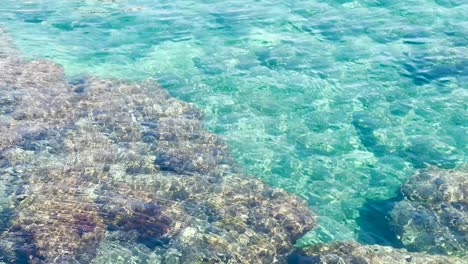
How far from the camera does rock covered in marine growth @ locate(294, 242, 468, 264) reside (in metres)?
9.37

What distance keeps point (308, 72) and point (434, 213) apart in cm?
746

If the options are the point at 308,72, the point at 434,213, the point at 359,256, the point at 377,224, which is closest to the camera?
the point at 359,256

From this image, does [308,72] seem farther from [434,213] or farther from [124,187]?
[124,187]

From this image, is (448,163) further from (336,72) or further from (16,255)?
(16,255)

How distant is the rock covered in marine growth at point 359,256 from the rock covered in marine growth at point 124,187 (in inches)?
21.7

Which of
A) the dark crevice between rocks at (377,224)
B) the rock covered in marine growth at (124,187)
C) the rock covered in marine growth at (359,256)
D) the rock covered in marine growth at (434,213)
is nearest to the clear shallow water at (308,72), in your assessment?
the dark crevice between rocks at (377,224)

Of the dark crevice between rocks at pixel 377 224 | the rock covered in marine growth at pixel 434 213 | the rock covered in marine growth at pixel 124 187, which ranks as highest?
the rock covered in marine growth at pixel 124 187

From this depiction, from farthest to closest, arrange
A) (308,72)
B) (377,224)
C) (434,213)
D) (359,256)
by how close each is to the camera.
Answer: (308,72)
(377,224)
(434,213)
(359,256)

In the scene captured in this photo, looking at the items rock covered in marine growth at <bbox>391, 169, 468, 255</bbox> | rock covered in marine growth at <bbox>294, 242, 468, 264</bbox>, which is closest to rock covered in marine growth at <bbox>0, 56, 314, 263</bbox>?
rock covered in marine growth at <bbox>294, 242, 468, 264</bbox>

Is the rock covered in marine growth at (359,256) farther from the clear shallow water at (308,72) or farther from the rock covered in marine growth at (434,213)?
the clear shallow water at (308,72)

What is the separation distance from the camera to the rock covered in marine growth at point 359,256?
9.37m

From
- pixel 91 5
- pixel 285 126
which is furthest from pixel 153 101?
pixel 91 5

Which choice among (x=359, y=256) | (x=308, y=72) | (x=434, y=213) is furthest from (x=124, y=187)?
(x=308, y=72)

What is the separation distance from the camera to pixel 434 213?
35.2 ft
